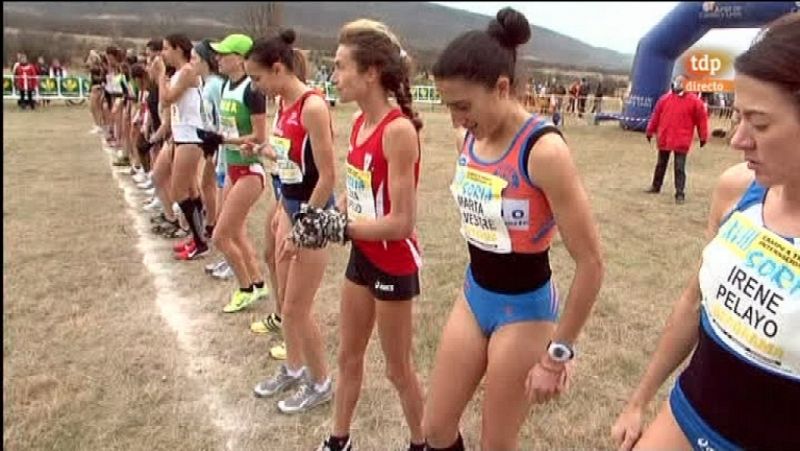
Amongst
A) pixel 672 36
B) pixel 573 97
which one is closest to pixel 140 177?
pixel 672 36

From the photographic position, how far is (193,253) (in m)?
6.53

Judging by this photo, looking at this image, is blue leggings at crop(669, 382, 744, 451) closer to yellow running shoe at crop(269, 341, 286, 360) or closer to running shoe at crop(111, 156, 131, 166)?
yellow running shoe at crop(269, 341, 286, 360)

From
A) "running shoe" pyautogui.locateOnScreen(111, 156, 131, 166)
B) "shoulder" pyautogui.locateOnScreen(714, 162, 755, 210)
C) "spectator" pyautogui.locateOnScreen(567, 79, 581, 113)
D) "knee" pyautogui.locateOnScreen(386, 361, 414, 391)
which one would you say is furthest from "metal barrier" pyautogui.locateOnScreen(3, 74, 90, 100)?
"shoulder" pyautogui.locateOnScreen(714, 162, 755, 210)

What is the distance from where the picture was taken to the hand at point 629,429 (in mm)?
1934

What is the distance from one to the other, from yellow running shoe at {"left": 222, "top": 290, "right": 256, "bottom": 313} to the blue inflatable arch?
15.5 metres

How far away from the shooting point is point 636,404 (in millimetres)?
1964

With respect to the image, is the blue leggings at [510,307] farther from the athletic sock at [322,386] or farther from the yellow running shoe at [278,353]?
the yellow running shoe at [278,353]

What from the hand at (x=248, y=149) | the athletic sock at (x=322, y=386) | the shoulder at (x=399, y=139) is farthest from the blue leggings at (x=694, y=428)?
the hand at (x=248, y=149)

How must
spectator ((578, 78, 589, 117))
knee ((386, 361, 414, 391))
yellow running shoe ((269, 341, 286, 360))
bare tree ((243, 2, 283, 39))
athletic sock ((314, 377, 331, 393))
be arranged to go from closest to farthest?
knee ((386, 361, 414, 391)) < athletic sock ((314, 377, 331, 393)) < yellow running shoe ((269, 341, 286, 360)) < spectator ((578, 78, 589, 117)) < bare tree ((243, 2, 283, 39))

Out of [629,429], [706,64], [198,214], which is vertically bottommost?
[198,214]

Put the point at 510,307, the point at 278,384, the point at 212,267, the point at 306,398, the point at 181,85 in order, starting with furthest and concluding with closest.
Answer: the point at 181,85, the point at 212,267, the point at 278,384, the point at 306,398, the point at 510,307

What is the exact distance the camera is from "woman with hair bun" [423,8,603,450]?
2061 millimetres

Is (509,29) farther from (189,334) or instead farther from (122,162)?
(122,162)

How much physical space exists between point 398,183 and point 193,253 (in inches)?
173
